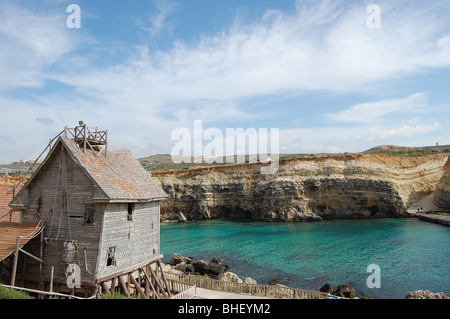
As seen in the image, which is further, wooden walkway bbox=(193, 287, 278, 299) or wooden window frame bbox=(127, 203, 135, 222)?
wooden walkway bbox=(193, 287, 278, 299)

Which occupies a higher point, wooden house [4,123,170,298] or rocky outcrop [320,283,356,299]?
wooden house [4,123,170,298]

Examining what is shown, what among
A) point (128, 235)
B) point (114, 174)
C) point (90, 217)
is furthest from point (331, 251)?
point (90, 217)

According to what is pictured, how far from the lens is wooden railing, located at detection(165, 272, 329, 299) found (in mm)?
16527

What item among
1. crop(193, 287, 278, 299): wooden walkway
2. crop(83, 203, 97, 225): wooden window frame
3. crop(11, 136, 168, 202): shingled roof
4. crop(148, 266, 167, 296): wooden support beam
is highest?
crop(11, 136, 168, 202): shingled roof

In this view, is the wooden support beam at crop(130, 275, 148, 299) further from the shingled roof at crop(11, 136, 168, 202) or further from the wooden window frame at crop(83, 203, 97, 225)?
the shingled roof at crop(11, 136, 168, 202)

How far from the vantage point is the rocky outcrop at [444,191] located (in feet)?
179

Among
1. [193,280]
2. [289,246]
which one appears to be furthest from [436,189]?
[193,280]

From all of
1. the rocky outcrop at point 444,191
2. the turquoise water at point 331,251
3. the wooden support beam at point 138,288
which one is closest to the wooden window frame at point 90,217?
the wooden support beam at point 138,288

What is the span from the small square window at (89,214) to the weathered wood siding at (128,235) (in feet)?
2.39

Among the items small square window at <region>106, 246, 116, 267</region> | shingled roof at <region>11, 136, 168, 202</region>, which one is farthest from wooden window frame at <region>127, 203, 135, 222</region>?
small square window at <region>106, 246, 116, 267</region>

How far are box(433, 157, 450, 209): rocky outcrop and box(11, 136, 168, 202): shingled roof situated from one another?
192 ft

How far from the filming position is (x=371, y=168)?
57.8 metres

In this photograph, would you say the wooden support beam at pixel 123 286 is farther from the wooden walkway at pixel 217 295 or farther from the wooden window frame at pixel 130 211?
the wooden walkway at pixel 217 295
